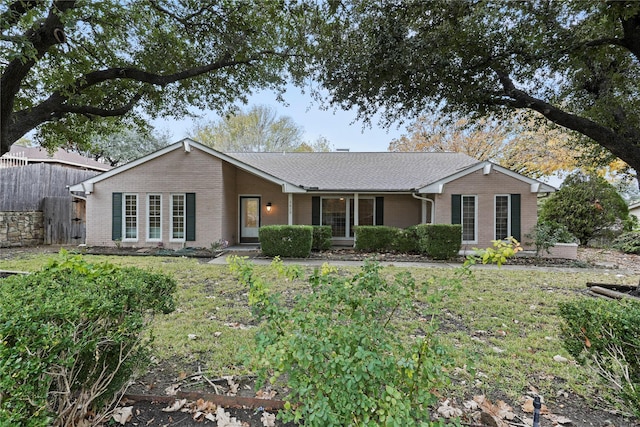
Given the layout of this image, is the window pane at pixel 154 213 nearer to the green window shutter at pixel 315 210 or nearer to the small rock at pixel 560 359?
the green window shutter at pixel 315 210

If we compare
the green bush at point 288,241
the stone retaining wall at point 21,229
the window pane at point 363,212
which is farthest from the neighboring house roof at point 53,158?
the window pane at point 363,212

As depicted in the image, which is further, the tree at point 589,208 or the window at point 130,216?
the tree at point 589,208

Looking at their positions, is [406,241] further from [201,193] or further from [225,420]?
[225,420]

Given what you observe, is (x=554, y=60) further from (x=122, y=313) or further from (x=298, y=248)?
(x=298, y=248)

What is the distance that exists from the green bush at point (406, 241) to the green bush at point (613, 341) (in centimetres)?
874

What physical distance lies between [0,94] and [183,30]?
403 cm

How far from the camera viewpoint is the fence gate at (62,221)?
511 inches

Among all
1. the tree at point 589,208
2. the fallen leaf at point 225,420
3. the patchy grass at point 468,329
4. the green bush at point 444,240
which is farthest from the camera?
the tree at point 589,208

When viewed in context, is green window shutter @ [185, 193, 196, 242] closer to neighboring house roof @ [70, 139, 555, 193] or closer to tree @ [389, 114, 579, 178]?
neighboring house roof @ [70, 139, 555, 193]

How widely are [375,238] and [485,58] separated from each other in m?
7.17

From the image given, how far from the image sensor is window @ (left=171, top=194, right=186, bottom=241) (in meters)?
11.9

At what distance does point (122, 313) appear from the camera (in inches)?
88.8

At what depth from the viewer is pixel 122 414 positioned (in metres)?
2.35

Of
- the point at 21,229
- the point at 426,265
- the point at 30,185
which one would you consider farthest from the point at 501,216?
the point at 30,185
